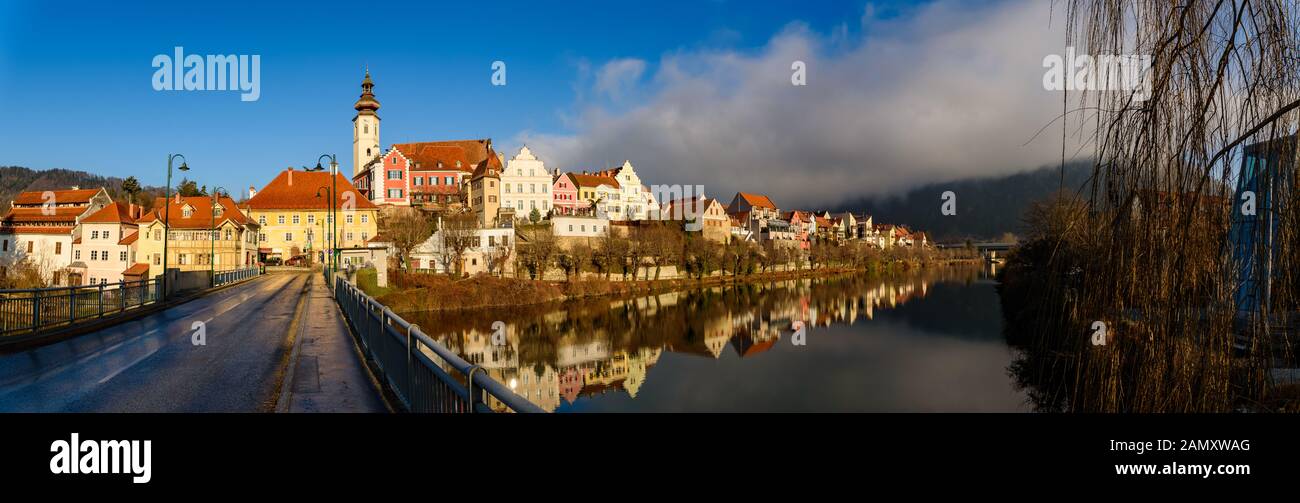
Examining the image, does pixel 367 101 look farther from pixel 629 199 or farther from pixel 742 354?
pixel 742 354

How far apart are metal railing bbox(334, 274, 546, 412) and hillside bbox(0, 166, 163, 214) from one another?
122 meters

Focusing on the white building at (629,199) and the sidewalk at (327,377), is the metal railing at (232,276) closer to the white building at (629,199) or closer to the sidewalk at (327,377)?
the sidewalk at (327,377)

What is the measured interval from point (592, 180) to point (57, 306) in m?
85.1

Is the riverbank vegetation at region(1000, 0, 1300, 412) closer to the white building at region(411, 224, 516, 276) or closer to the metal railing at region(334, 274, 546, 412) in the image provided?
the metal railing at region(334, 274, 546, 412)

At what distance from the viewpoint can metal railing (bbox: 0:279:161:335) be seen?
48.5 ft

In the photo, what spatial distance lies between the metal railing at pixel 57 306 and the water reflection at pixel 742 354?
1525 cm

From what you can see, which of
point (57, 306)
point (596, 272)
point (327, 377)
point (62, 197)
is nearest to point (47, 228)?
point (62, 197)

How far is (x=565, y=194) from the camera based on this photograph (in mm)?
95062

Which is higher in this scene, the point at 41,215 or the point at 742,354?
the point at 41,215

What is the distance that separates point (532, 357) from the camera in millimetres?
37625

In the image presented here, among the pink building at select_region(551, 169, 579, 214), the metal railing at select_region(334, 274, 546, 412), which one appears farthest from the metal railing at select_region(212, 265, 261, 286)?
the pink building at select_region(551, 169, 579, 214)

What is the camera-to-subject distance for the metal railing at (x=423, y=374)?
4702 mm

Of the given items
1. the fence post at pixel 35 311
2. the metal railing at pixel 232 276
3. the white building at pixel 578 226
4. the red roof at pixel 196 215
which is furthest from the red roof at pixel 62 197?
the fence post at pixel 35 311
